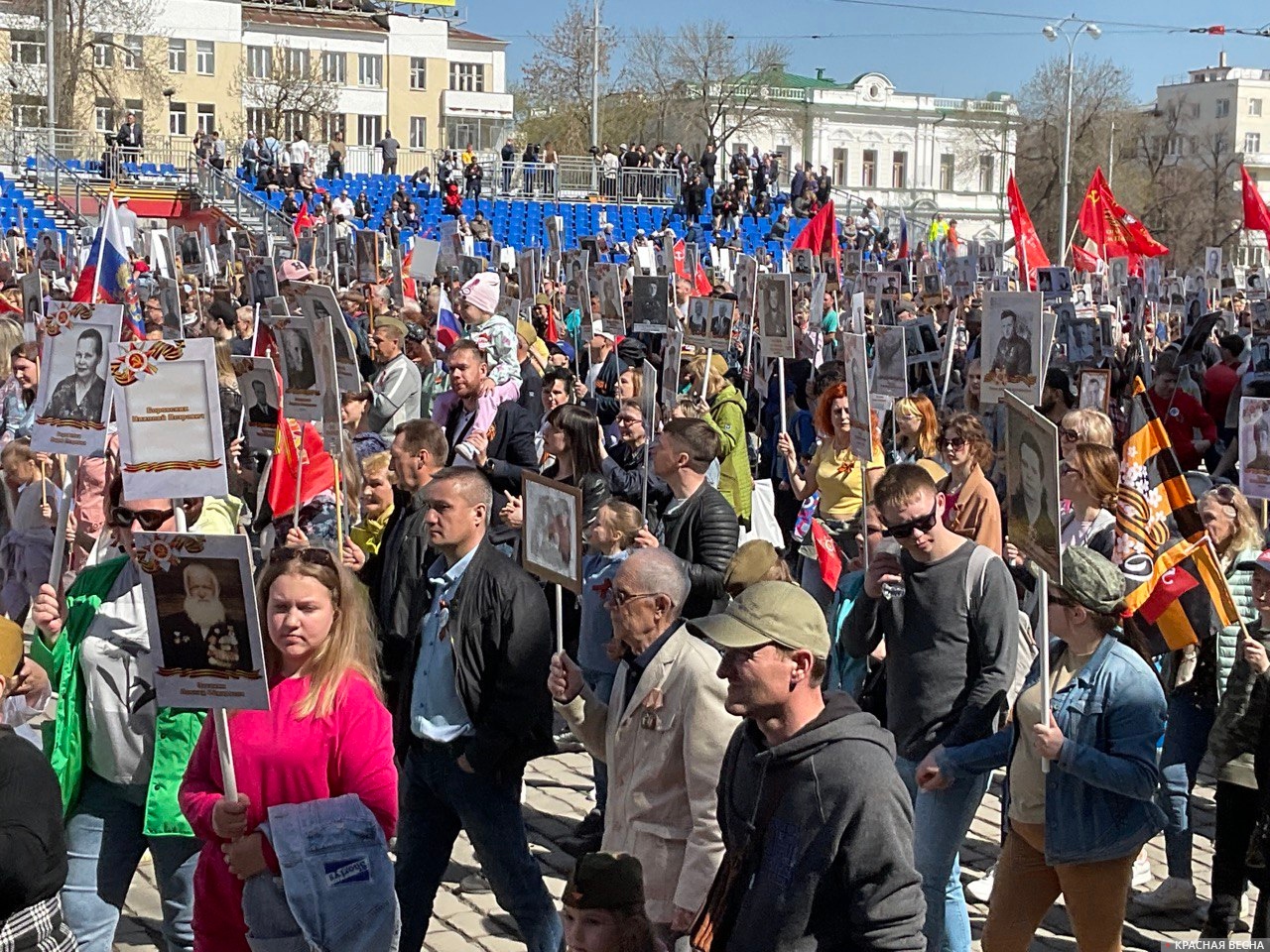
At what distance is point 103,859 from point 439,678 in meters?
1.08

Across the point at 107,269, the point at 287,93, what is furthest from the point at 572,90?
the point at 107,269

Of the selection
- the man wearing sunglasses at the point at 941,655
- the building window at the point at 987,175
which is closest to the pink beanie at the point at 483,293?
the man wearing sunglasses at the point at 941,655

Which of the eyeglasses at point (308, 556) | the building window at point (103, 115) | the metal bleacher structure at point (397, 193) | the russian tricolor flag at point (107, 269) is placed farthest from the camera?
the building window at point (103, 115)

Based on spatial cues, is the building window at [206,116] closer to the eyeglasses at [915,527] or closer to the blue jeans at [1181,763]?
the blue jeans at [1181,763]

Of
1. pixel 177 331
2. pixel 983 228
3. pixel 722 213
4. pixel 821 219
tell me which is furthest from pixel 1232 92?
pixel 177 331

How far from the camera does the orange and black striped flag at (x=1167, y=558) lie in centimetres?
602

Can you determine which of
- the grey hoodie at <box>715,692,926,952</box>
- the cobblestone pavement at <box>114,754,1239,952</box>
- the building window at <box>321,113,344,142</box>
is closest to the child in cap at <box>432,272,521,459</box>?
the cobblestone pavement at <box>114,754,1239,952</box>

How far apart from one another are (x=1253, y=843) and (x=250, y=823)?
2.80 metres

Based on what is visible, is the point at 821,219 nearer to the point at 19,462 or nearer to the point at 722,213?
the point at 19,462

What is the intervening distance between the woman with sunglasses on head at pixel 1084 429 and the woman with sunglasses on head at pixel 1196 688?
61 centimetres

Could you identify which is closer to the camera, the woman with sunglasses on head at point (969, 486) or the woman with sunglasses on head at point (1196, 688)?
the woman with sunglasses on head at point (1196, 688)

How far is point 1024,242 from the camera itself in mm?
18781

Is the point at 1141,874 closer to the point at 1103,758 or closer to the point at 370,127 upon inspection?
the point at 1103,758

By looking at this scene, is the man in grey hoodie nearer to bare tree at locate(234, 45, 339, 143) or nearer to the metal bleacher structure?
the metal bleacher structure
